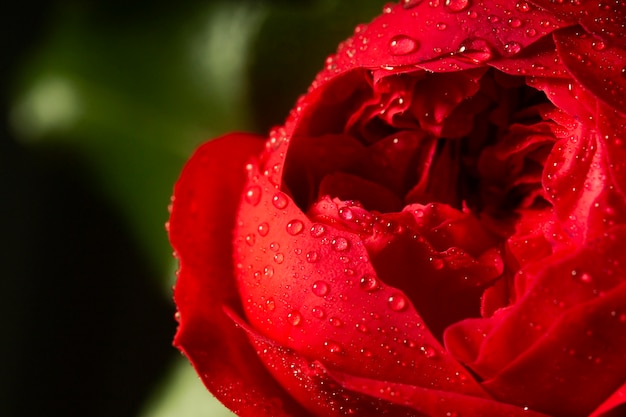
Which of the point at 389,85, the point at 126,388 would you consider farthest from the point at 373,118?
the point at 126,388

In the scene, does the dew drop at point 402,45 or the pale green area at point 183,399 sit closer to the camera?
the dew drop at point 402,45

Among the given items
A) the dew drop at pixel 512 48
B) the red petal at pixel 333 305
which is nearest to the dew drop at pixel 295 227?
the red petal at pixel 333 305

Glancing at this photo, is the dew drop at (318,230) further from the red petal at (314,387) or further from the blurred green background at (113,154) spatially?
the blurred green background at (113,154)

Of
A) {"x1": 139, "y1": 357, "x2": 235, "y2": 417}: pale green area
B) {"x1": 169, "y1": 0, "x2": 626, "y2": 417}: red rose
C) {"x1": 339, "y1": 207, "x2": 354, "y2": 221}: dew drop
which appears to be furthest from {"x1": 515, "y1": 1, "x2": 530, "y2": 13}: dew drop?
{"x1": 139, "y1": 357, "x2": 235, "y2": 417}: pale green area

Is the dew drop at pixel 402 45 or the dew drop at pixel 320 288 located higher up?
the dew drop at pixel 402 45

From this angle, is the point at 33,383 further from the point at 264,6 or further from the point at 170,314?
the point at 264,6

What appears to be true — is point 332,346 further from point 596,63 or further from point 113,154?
point 113,154

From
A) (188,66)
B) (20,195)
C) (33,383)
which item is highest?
(188,66)
